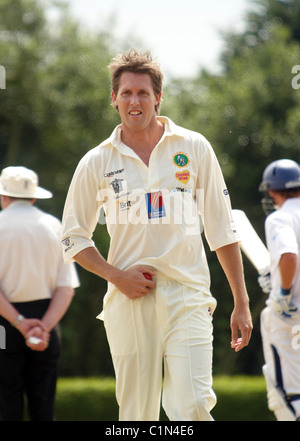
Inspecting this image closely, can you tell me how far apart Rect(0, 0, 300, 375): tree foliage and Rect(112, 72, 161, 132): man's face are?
11609 mm

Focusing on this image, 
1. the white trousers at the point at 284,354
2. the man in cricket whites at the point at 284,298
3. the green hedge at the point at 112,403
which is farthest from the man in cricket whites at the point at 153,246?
the green hedge at the point at 112,403

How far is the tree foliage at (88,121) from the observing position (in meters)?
16.3

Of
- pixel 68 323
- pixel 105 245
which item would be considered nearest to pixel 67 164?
pixel 105 245

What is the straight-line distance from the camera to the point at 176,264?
13.1 ft

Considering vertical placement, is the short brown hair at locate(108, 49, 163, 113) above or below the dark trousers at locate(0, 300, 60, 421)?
above

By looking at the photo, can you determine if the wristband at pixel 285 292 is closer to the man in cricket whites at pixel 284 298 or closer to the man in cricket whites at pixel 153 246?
the man in cricket whites at pixel 284 298

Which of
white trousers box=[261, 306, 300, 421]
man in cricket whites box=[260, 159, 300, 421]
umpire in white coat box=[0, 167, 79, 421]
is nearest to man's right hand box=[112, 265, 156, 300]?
man in cricket whites box=[260, 159, 300, 421]

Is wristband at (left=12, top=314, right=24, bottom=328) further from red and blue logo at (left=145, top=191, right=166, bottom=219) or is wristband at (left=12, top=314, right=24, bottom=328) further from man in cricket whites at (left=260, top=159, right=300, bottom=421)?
red and blue logo at (left=145, top=191, right=166, bottom=219)

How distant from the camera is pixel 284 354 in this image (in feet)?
19.6

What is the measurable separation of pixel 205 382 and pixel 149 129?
54.6 inches

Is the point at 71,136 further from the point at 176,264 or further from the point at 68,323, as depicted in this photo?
the point at 176,264

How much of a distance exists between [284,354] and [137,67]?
2.79 metres

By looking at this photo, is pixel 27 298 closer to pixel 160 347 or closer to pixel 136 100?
pixel 160 347

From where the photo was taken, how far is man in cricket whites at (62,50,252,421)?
394 centimetres
